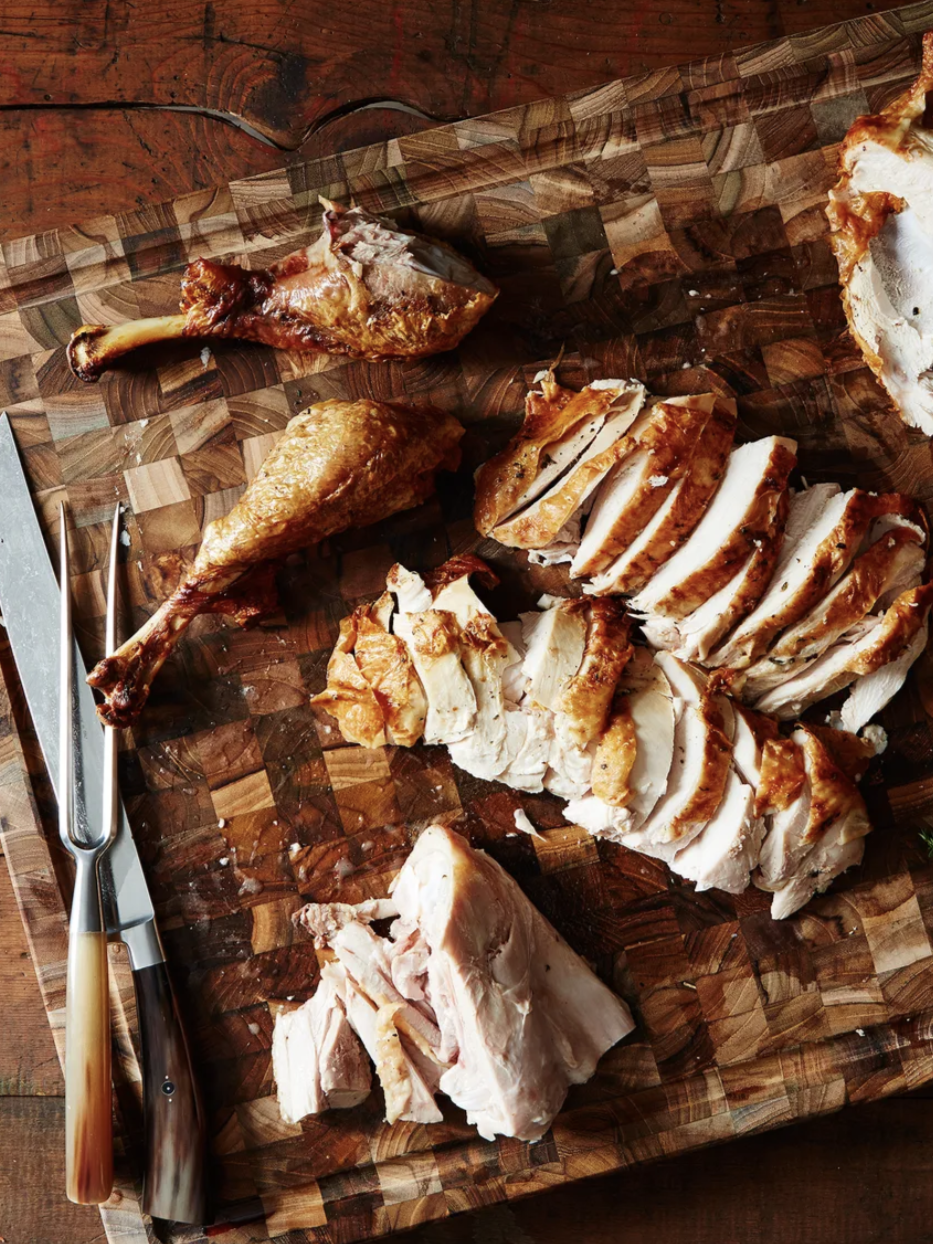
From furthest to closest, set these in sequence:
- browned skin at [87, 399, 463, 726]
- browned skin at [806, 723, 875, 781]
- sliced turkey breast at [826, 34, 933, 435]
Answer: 1. browned skin at [806, 723, 875, 781]
2. sliced turkey breast at [826, 34, 933, 435]
3. browned skin at [87, 399, 463, 726]

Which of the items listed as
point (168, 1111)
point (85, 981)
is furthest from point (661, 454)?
point (168, 1111)

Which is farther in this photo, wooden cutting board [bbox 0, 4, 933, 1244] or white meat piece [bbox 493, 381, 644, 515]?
wooden cutting board [bbox 0, 4, 933, 1244]

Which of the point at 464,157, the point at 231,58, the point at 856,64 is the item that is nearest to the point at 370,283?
the point at 464,157

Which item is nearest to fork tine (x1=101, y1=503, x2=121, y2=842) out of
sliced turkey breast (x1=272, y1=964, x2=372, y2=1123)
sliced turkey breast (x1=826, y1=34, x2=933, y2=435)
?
sliced turkey breast (x1=272, y1=964, x2=372, y2=1123)

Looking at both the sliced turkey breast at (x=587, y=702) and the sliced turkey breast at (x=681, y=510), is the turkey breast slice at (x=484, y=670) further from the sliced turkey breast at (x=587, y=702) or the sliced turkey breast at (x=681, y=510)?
the sliced turkey breast at (x=681, y=510)

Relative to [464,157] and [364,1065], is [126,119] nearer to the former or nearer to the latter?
[464,157]

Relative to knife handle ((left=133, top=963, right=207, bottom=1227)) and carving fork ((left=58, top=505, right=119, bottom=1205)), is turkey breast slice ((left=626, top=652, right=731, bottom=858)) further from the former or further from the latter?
carving fork ((left=58, top=505, right=119, bottom=1205))
